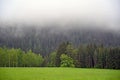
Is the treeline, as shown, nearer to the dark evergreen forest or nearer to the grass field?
the dark evergreen forest

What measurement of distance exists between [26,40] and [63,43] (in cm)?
115

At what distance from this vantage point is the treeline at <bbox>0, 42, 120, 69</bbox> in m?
10.1

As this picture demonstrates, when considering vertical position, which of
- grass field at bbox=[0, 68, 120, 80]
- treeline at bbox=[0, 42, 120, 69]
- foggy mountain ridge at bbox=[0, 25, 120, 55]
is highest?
foggy mountain ridge at bbox=[0, 25, 120, 55]

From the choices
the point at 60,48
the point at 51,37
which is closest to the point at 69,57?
the point at 60,48

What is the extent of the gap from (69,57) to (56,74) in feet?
2.34

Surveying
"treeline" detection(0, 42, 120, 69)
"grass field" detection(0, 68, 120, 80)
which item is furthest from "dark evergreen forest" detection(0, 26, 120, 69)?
"grass field" detection(0, 68, 120, 80)

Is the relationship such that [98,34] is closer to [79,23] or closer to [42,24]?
[79,23]

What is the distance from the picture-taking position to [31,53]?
10.1m

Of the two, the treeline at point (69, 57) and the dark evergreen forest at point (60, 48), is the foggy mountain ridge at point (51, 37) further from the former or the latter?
the treeline at point (69, 57)

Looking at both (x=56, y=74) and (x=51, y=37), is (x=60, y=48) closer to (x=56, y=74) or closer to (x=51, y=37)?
Answer: (x=51, y=37)

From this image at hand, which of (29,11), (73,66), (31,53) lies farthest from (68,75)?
(29,11)

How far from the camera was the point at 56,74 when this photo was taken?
32.5 feet

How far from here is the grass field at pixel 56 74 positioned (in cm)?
977

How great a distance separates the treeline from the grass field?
18 centimetres
